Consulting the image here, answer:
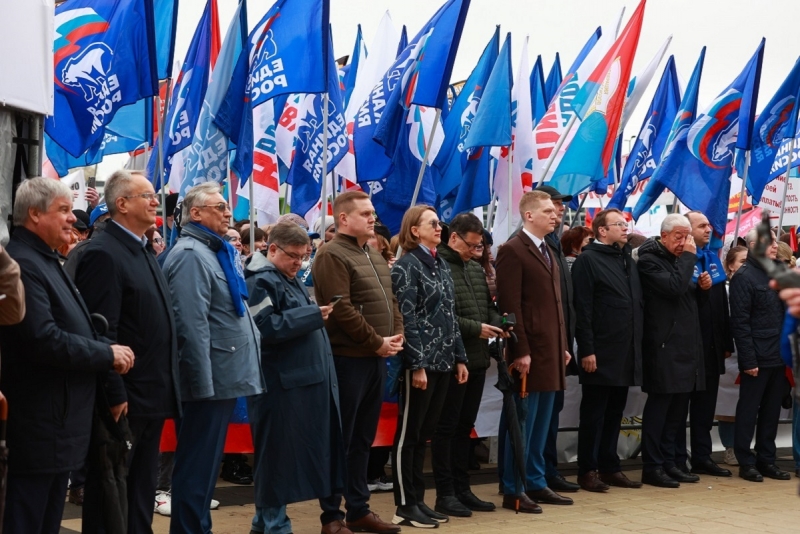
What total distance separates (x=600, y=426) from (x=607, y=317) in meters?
0.98

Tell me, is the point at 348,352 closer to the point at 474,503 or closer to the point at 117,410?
the point at 474,503

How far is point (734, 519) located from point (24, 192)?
5.50 m

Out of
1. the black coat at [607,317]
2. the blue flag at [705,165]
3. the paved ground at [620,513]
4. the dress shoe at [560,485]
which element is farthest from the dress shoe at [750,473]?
the blue flag at [705,165]

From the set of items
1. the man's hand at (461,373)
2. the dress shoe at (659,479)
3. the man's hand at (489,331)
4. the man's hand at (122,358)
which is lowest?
the dress shoe at (659,479)

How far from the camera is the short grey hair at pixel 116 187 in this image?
5.61 metres

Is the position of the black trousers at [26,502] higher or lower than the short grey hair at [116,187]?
lower

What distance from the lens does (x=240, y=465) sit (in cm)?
909

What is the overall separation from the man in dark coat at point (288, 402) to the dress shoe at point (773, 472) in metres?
5.10

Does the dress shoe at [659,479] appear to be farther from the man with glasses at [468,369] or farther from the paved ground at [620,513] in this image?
the man with glasses at [468,369]

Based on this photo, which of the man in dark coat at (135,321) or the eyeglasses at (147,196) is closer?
the man in dark coat at (135,321)

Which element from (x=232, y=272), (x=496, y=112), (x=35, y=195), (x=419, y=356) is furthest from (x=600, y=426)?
(x=35, y=195)

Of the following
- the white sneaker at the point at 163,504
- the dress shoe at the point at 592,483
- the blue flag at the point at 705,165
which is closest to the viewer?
the white sneaker at the point at 163,504

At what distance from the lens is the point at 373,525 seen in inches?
279

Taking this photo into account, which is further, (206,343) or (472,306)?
(472,306)
